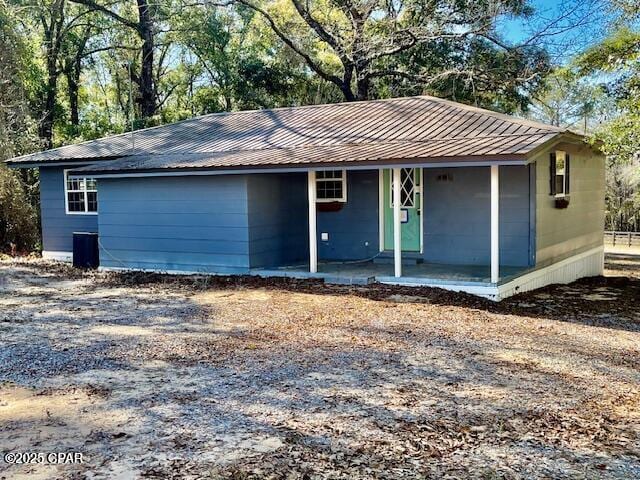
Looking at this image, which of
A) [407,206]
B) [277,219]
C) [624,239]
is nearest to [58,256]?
[277,219]

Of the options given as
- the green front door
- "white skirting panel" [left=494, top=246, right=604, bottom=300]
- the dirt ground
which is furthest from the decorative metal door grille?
the dirt ground

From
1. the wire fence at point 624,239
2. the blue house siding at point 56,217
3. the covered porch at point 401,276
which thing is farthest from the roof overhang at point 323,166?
the wire fence at point 624,239

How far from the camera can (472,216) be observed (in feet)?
36.1

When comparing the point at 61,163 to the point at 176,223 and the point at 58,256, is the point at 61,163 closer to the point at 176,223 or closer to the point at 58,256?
the point at 58,256

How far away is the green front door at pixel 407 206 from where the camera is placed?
11.5 meters

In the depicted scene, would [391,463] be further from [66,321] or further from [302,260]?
[302,260]

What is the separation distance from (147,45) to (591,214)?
16.4 m

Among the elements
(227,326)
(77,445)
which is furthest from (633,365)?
(77,445)

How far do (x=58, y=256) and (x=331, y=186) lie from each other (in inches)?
274

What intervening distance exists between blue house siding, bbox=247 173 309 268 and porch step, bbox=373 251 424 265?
1.52m

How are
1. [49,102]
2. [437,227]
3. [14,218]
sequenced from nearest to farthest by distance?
[437,227], [14,218], [49,102]

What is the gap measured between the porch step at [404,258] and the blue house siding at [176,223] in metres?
2.55

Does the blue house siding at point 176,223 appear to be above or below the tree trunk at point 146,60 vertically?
below

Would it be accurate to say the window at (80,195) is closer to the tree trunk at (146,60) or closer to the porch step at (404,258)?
the porch step at (404,258)
